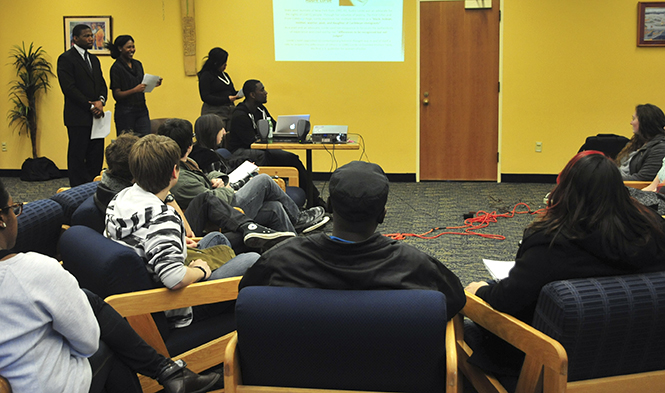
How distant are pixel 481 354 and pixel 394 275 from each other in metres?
0.64

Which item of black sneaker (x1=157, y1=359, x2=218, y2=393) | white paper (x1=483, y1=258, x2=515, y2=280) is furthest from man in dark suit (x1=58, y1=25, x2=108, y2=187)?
white paper (x1=483, y1=258, x2=515, y2=280)

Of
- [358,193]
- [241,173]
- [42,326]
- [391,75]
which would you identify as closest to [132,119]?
[241,173]

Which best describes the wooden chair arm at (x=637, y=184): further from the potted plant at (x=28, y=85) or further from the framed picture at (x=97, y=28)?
the potted plant at (x=28, y=85)

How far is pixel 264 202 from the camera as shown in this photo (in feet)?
12.3

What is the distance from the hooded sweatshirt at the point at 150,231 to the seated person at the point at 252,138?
287 cm

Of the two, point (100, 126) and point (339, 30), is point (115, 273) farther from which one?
point (339, 30)

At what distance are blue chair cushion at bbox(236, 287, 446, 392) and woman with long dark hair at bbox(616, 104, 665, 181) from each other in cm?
331

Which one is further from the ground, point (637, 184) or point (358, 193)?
point (358, 193)

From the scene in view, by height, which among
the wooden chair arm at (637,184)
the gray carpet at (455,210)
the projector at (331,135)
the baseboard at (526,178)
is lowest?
the gray carpet at (455,210)

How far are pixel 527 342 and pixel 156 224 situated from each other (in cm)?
122

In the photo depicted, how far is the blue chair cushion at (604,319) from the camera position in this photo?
4.38 ft

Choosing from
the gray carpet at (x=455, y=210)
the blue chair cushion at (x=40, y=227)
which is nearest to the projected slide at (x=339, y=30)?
the gray carpet at (x=455, y=210)

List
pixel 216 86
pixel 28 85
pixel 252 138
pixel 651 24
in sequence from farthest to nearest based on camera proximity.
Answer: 1. pixel 28 85
2. pixel 651 24
3. pixel 216 86
4. pixel 252 138

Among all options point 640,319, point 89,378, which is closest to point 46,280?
point 89,378
